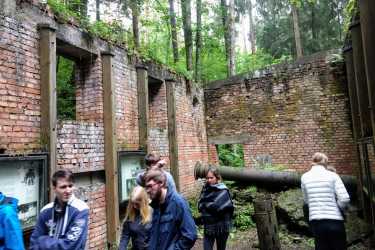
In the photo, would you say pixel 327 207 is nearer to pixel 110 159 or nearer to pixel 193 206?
pixel 110 159

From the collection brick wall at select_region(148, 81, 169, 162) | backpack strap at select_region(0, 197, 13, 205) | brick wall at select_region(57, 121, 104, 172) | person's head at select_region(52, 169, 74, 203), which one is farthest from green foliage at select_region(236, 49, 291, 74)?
backpack strap at select_region(0, 197, 13, 205)

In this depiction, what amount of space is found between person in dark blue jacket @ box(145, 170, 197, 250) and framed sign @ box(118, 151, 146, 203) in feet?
12.7

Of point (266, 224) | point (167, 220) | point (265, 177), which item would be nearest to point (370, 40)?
point (266, 224)

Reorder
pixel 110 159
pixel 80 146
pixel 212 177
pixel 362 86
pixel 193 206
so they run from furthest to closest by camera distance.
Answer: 1. pixel 193 206
2. pixel 362 86
3. pixel 110 159
4. pixel 80 146
5. pixel 212 177

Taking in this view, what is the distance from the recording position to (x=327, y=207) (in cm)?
446

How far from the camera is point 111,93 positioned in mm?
6602

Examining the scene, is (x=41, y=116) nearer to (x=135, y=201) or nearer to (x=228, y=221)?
(x=135, y=201)

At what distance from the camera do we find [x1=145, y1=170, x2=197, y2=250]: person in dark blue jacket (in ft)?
9.21

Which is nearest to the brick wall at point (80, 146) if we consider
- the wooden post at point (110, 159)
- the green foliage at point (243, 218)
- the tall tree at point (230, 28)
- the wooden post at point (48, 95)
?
the wooden post at point (110, 159)

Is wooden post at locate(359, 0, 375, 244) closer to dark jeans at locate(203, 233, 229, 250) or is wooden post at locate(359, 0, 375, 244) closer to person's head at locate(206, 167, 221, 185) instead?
person's head at locate(206, 167, 221, 185)

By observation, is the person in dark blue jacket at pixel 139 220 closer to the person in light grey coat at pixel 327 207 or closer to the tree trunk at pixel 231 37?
the person in light grey coat at pixel 327 207

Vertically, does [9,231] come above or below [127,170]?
below

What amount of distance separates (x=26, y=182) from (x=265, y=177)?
6.61 metres

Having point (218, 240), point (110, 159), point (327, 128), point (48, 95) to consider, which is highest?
point (48, 95)
